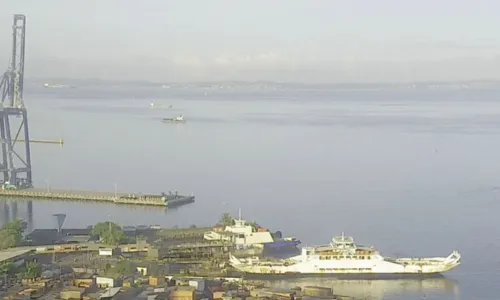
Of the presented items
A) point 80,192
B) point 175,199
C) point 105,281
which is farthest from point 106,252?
point 80,192

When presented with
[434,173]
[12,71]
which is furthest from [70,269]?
[434,173]

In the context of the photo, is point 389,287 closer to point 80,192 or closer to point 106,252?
point 106,252

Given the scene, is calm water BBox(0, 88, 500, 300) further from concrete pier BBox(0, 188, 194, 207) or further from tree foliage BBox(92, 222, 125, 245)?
tree foliage BBox(92, 222, 125, 245)

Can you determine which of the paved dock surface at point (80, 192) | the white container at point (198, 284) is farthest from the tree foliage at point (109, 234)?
the paved dock surface at point (80, 192)

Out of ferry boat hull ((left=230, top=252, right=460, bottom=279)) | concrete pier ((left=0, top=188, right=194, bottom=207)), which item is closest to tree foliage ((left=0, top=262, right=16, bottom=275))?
ferry boat hull ((left=230, top=252, right=460, bottom=279))

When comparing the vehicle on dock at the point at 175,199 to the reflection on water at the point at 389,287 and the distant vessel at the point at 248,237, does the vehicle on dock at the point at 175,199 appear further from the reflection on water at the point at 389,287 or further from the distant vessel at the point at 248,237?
the reflection on water at the point at 389,287

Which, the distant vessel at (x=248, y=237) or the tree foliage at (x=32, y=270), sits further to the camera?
the distant vessel at (x=248, y=237)
